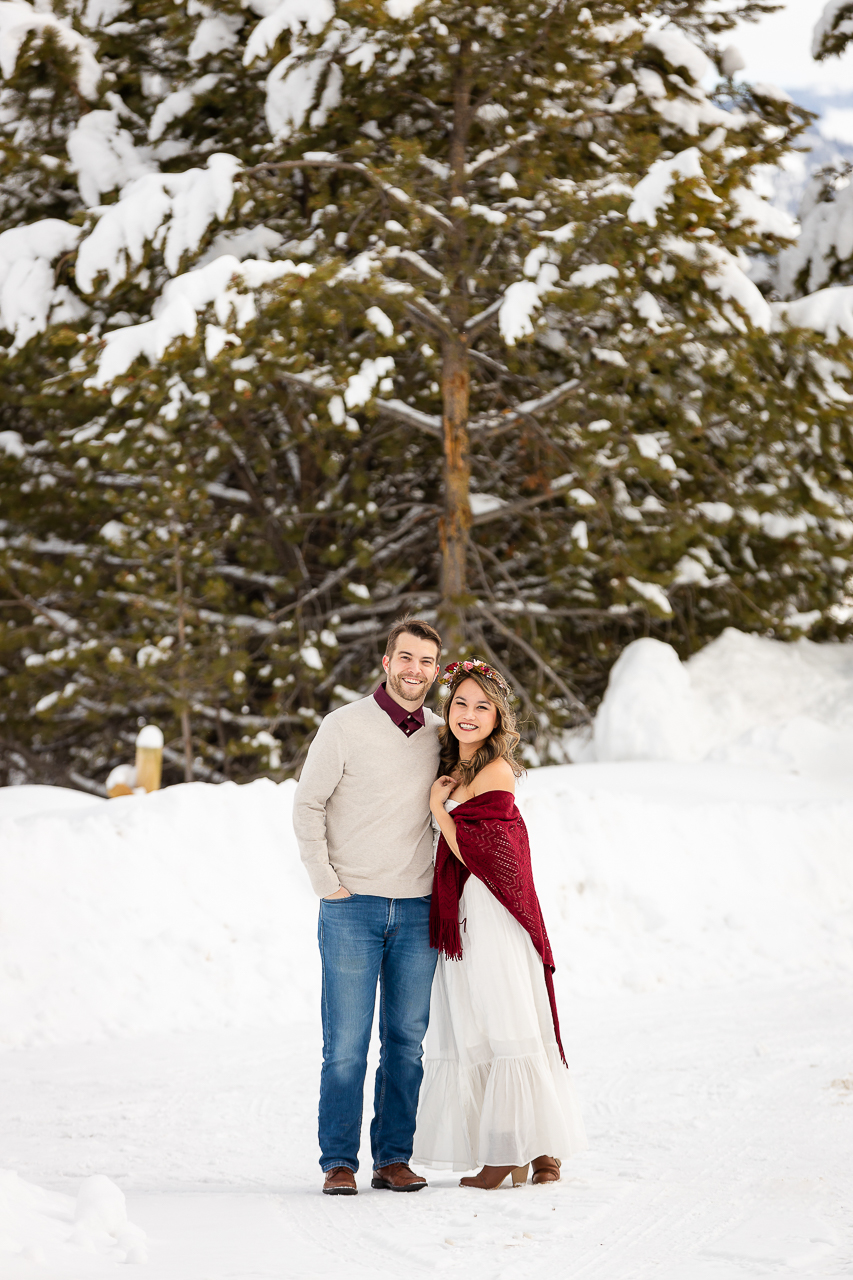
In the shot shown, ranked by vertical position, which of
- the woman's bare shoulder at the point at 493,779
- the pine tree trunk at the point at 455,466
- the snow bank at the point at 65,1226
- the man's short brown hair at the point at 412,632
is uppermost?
the pine tree trunk at the point at 455,466

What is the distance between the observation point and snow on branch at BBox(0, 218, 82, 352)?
966 centimetres

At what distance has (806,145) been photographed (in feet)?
35.6

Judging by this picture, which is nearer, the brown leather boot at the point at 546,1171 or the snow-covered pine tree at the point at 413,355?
the brown leather boot at the point at 546,1171

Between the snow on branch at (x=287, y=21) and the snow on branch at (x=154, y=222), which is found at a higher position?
the snow on branch at (x=287, y=21)

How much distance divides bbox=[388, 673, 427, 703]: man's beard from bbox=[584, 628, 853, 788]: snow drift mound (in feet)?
24.0

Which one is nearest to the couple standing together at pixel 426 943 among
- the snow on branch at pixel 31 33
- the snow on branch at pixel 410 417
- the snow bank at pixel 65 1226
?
the snow bank at pixel 65 1226

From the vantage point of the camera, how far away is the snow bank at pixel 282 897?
21.4ft

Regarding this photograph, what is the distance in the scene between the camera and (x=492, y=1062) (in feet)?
12.5

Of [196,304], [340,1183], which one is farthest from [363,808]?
[196,304]

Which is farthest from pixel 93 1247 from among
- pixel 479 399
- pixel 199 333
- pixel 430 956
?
pixel 479 399

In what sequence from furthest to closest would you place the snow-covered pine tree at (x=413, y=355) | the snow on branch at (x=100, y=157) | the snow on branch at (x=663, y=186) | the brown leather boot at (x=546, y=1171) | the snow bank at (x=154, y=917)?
the snow on branch at (x=100, y=157) → the snow-covered pine tree at (x=413, y=355) → the snow on branch at (x=663, y=186) → the snow bank at (x=154, y=917) → the brown leather boot at (x=546, y=1171)

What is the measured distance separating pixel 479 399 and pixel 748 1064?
846 centimetres

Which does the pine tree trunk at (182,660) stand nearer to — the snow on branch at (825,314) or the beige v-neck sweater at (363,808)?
the snow on branch at (825,314)

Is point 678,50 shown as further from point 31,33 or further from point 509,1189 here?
point 509,1189
